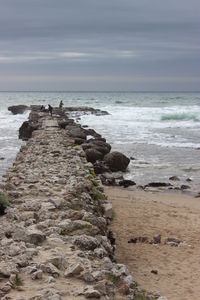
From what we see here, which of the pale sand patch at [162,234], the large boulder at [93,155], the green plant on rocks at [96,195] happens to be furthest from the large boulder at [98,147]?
the green plant on rocks at [96,195]

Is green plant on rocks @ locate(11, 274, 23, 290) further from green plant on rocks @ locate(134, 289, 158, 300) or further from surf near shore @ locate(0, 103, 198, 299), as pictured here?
surf near shore @ locate(0, 103, 198, 299)

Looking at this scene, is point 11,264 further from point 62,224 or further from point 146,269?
point 146,269

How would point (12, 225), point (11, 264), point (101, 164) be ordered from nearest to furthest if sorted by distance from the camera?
point (11, 264) → point (12, 225) → point (101, 164)

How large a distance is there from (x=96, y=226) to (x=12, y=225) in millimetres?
1304

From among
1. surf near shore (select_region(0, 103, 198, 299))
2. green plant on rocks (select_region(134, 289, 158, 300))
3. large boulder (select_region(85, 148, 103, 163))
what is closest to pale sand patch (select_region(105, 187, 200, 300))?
surf near shore (select_region(0, 103, 198, 299))

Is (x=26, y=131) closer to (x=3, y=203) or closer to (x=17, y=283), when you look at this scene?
(x=3, y=203)

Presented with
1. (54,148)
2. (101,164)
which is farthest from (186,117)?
(54,148)

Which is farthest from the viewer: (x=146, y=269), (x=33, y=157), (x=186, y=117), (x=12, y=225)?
(x=186, y=117)

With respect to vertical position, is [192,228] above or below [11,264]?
below

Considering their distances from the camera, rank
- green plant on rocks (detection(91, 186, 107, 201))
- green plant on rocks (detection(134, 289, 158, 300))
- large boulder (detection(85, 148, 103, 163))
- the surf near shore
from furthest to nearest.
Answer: large boulder (detection(85, 148, 103, 163))
green plant on rocks (detection(91, 186, 107, 201))
the surf near shore
green plant on rocks (detection(134, 289, 158, 300))

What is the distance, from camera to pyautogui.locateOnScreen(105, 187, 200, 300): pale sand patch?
8.55 meters

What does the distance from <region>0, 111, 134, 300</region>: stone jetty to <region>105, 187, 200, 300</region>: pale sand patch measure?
957 mm

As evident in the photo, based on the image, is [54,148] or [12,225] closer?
[12,225]

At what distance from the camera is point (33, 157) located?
15.0 m
